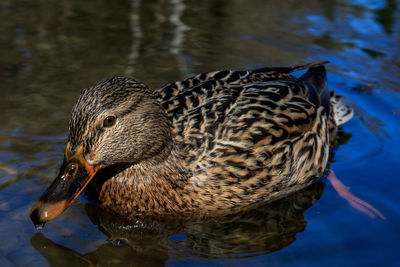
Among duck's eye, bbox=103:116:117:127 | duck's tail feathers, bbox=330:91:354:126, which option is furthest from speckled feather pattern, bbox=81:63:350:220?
duck's tail feathers, bbox=330:91:354:126

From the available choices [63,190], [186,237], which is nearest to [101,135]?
[63,190]

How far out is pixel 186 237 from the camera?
17.3 feet

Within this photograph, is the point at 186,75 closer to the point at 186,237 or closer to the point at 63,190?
the point at 186,237

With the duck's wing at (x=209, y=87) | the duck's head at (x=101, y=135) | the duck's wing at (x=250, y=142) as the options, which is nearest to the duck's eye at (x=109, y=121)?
the duck's head at (x=101, y=135)

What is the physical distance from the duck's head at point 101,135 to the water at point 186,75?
58 cm

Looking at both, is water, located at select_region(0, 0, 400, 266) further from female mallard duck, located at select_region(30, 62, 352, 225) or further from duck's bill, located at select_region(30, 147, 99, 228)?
duck's bill, located at select_region(30, 147, 99, 228)

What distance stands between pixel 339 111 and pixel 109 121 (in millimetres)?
3669

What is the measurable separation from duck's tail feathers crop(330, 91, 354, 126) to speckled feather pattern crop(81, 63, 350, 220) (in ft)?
4.02

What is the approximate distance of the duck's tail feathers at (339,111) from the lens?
24.1ft

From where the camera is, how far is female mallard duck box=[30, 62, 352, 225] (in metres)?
4.70

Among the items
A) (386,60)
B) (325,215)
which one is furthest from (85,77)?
(386,60)

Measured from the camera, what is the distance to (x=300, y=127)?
6.09 meters

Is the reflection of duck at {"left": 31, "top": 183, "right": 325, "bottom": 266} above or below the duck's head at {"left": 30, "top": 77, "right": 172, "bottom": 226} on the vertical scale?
below

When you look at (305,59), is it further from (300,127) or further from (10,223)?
(10,223)
